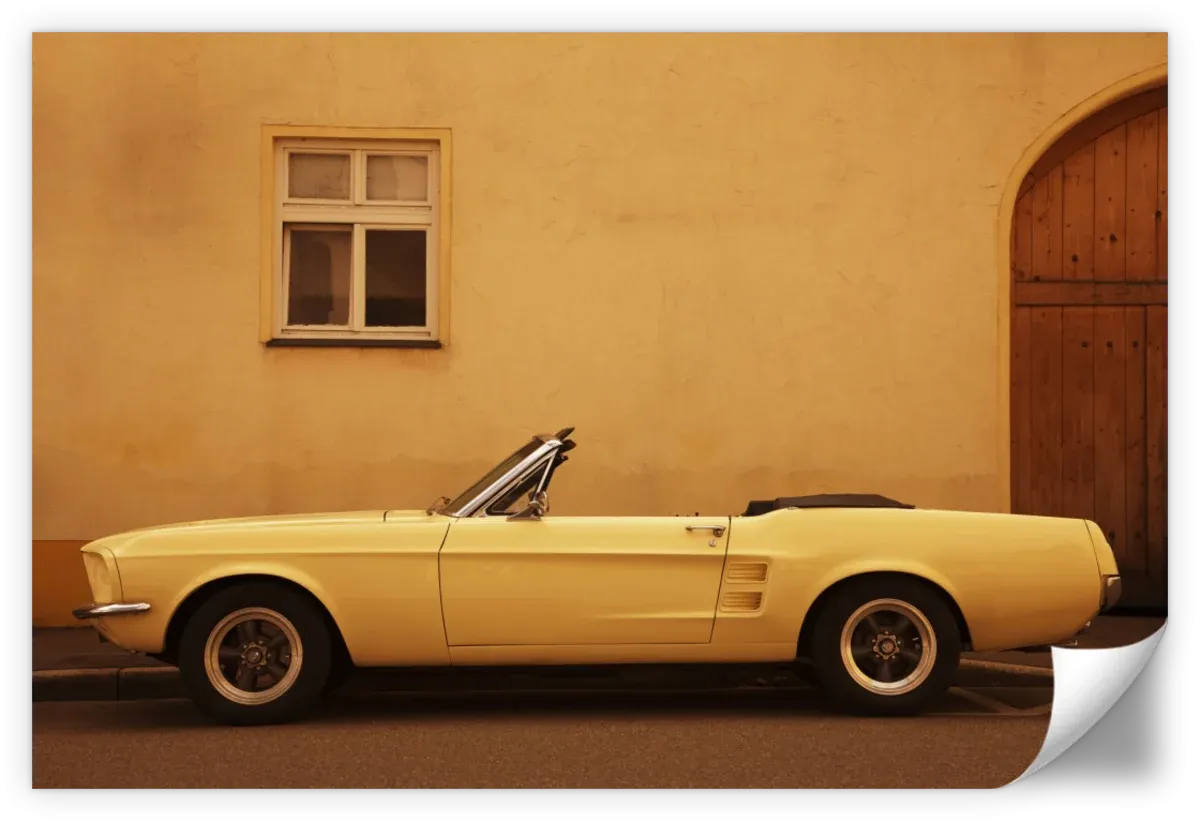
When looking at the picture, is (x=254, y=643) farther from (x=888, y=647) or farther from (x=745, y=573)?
(x=888, y=647)

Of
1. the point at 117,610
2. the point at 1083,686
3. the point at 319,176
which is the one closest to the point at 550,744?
the point at 117,610

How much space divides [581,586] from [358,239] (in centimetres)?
443

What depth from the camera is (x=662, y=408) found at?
966 centimetres

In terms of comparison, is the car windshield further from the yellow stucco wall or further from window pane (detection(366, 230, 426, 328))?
window pane (detection(366, 230, 426, 328))

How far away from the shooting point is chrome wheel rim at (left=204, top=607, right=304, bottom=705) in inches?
240

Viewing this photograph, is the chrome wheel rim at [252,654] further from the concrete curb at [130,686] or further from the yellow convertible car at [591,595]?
the concrete curb at [130,686]

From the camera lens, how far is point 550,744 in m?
5.72

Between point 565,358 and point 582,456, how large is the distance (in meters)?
0.69

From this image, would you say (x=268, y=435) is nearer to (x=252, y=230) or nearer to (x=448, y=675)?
(x=252, y=230)

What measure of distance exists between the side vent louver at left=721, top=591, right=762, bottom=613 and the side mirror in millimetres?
903

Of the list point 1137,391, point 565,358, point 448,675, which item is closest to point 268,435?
point 565,358
